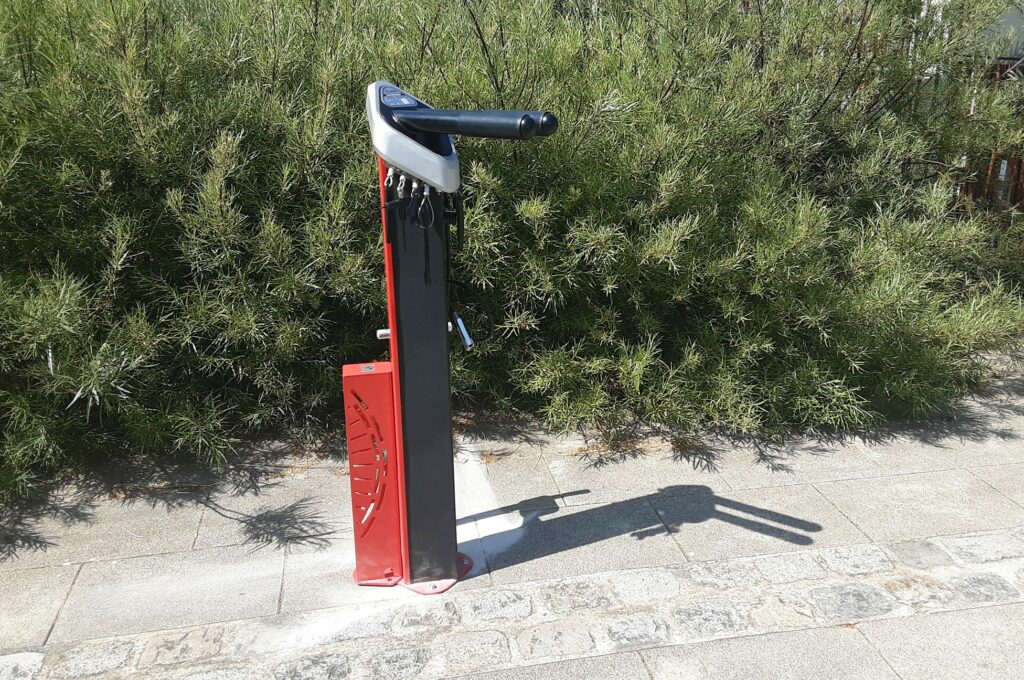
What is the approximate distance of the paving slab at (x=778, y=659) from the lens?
2.63m

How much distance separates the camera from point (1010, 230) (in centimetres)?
527


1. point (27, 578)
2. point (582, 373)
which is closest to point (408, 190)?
point (582, 373)

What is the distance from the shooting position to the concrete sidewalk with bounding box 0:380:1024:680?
2705 millimetres

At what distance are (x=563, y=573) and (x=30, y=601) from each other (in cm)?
211

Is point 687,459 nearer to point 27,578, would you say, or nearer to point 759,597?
point 759,597

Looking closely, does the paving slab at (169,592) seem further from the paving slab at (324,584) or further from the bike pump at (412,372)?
the bike pump at (412,372)

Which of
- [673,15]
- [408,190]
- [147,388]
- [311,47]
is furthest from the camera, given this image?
[673,15]

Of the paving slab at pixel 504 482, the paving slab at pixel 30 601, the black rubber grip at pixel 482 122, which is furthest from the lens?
the paving slab at pixel 504 482

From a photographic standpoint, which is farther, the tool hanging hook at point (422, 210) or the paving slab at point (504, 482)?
the paving slab at point (504, 482)

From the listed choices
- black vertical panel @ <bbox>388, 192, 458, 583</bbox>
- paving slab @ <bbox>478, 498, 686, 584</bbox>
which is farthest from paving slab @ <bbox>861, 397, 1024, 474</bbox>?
black vertical panel @ <bbox>388, 192, 458, 583</bbox>

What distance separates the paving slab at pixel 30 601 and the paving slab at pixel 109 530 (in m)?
0.07

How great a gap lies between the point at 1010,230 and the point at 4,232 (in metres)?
6.03

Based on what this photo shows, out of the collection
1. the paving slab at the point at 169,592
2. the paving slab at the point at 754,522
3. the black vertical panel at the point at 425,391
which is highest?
the black vertical panel at the point at 425,391

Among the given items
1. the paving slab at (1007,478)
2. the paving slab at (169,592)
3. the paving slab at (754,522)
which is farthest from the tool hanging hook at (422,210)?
the paving slab at (1007,478)
